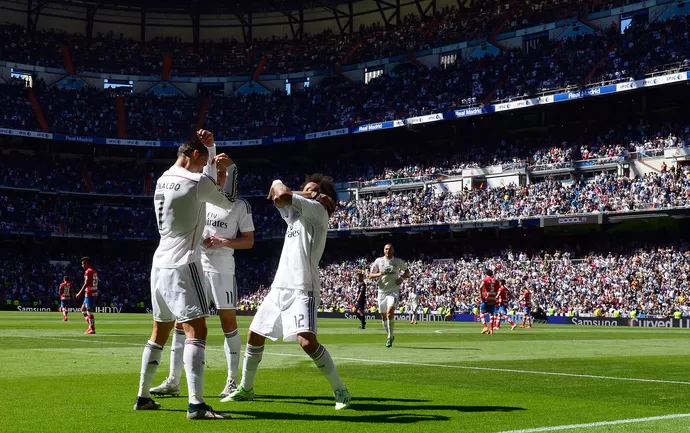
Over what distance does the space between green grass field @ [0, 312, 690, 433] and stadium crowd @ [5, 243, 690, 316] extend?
2903cm

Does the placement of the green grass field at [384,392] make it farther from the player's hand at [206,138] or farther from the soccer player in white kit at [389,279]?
the player's hand at [206,138]

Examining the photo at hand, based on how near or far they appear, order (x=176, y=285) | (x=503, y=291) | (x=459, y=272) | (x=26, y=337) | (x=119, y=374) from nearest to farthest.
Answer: (x=176, y=285)
(x=119, y=374)
(x=26, y=337)
(x=503, y=291)
(x=459, y=272)

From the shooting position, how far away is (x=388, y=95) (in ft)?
220

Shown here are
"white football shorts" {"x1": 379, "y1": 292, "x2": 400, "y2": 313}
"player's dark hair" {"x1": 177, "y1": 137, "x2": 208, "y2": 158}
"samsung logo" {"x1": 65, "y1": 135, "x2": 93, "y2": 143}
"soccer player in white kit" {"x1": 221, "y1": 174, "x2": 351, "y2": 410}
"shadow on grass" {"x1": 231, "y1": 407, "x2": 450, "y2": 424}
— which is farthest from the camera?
"samsung logo" {"x1": 65, "y1": 135, "x2": 93, "y2": 143}

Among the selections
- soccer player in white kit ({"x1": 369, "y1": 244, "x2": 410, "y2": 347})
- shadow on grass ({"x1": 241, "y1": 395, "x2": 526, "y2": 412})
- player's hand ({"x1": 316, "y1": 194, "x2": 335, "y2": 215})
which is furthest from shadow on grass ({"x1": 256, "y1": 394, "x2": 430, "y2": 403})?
soccer player in white kit ({"x1": 369, "y1": 244, "x2": 410, "y2": 347})

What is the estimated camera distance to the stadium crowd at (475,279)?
45625 millimetres

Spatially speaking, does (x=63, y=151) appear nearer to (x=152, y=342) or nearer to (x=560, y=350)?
(x=560, y=350)

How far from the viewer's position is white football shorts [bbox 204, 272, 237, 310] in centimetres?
1069

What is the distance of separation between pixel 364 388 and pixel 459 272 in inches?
1805

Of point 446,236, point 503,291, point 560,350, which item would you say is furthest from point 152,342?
point 446,236

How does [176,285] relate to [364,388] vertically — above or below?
above

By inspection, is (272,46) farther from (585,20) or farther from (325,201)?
(325,201)

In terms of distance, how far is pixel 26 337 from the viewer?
894 inches

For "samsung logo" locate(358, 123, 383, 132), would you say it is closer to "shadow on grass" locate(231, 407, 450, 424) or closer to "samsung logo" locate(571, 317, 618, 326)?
"samsung logo" locate(571, 317, 618, 326)
